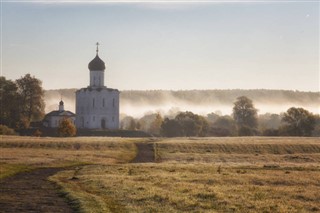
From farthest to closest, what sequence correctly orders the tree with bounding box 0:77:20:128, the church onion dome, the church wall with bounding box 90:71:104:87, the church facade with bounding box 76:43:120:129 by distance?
Answer: the church wall with bounding box 90:71:104:87
the church facade with bounding box 76:43:120:129
the church onion dome
the tree with bounding box 0:77:20:128

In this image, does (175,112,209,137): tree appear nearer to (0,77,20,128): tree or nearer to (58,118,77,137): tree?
(58,118,77,137): tree

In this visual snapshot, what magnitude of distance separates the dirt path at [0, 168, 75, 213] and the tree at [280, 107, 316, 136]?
9939cm

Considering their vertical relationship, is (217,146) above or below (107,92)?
below

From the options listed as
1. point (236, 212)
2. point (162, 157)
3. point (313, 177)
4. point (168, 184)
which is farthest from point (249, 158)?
point (236, 212)

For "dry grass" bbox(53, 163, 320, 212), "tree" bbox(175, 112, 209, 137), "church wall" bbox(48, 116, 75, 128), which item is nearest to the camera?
"dry grass" bbox(53, 163, 320, 212)

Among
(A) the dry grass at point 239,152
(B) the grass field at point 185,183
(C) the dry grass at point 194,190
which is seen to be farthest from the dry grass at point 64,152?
(C) the dry grass at point 194,190

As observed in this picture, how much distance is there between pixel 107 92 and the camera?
13975 cm

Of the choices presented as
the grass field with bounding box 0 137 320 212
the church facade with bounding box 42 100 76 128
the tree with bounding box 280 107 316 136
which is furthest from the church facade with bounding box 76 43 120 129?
the grass field with bounding box 0 137 320 212

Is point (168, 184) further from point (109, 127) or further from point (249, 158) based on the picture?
point (109, 127)

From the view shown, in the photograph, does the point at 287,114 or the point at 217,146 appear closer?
the point at 217,146

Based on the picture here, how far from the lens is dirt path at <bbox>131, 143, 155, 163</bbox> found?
68.8 m

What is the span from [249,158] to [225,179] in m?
27.7

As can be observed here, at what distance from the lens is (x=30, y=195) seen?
1357 inches

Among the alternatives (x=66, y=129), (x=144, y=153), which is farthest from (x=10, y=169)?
(x=66, y=129)
